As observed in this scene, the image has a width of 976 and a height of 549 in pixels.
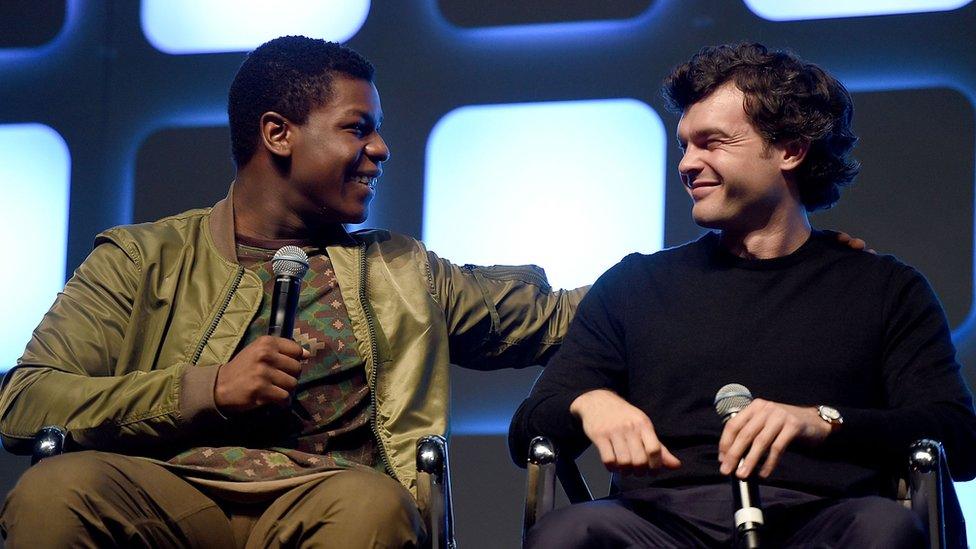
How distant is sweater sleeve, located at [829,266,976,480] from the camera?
6.28 feet

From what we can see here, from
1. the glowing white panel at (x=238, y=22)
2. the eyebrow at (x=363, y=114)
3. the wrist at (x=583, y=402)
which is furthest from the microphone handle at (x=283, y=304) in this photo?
the glowing white panel at (x=238, y=22)

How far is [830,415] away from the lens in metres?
1.90

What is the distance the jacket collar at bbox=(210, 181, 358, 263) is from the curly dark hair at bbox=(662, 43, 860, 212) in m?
0.62

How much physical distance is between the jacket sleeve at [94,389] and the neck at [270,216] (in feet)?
0.89

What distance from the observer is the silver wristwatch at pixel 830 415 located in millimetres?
1890

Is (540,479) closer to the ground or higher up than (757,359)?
closer to the ground

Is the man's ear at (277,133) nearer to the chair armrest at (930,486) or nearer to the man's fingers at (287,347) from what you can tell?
the man's fingers at (287,347)

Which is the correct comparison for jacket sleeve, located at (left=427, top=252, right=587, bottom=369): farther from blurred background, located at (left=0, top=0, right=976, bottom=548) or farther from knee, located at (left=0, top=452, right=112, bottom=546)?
knee, located at (left=0, top=452, right=112, bottom=546)

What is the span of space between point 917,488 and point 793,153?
66cm

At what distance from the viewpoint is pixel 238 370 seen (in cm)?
204

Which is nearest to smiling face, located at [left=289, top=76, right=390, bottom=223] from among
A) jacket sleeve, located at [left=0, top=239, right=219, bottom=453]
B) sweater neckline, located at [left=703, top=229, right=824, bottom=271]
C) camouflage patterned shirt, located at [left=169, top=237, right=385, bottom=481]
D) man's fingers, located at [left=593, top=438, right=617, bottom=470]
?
camouflage patterned shirt, located at [left=169, top=237, right=385, bottom=481]

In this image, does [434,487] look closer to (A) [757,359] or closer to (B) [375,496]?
(B) [375,496]

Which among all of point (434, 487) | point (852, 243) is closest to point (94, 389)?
point (434, 487)

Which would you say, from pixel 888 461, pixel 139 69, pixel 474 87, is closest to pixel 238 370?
pixel 888 461
